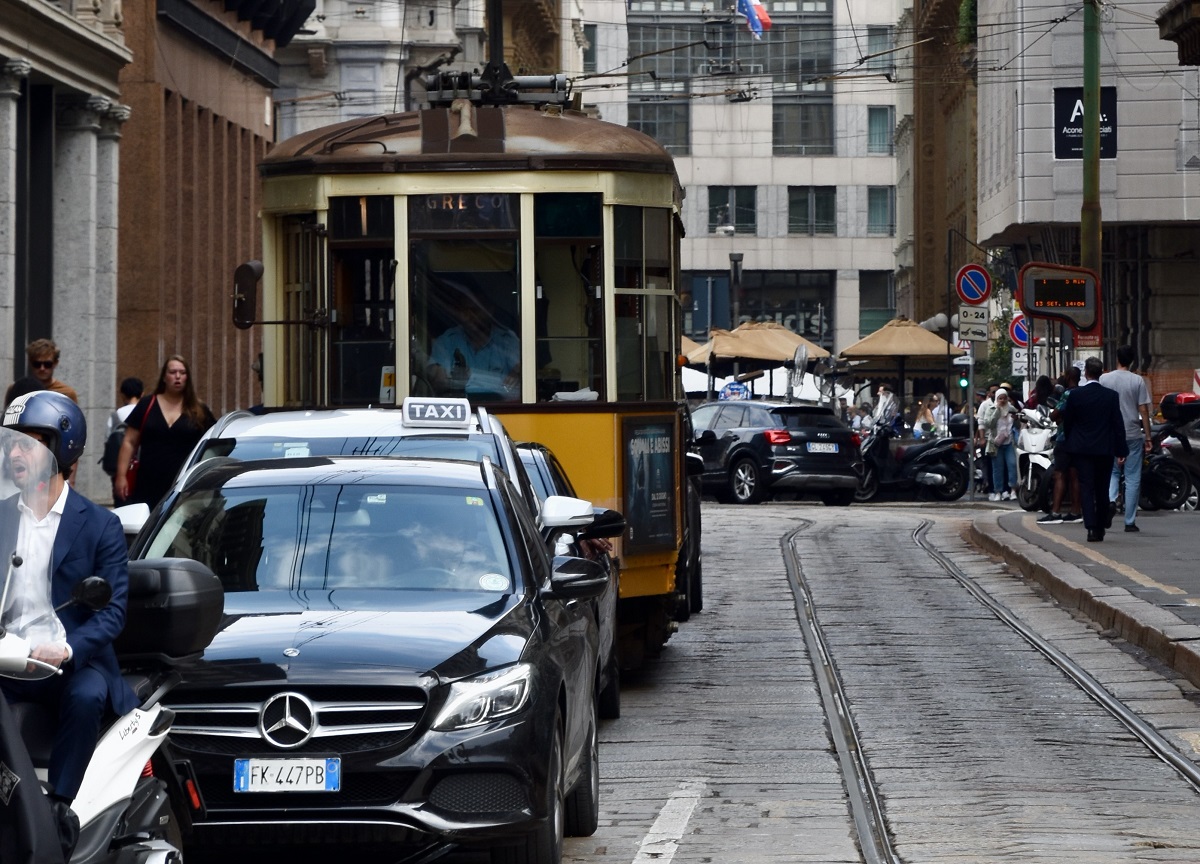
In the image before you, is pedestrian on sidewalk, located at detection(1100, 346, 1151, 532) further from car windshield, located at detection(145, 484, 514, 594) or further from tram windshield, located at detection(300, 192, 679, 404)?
car windshield, located at detection(145, 484, 514, 594)

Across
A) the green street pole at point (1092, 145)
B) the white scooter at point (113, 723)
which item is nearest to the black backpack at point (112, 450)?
the white scooter at point (113, 723)

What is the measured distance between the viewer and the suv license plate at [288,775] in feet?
20.6

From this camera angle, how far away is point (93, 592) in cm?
474

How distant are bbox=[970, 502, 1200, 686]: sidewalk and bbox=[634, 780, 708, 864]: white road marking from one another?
4130 millimetres

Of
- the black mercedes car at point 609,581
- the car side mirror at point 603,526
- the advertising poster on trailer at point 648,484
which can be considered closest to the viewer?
the car side mirror at point 603,526

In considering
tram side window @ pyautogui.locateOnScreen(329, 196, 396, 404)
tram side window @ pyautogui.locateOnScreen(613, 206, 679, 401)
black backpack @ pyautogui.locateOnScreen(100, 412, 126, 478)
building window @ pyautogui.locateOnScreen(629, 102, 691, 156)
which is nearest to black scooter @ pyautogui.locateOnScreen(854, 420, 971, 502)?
black backpack @ pyautogui.locateOnScreen(100, 412, 126, 478)

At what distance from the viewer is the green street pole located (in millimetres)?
25672

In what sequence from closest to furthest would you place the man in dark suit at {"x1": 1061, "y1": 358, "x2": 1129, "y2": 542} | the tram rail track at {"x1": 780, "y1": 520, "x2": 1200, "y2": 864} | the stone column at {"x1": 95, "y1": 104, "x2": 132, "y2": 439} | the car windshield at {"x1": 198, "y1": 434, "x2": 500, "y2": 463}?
the tram rail track at {"x1": 780, "y1": 520, "x2": 1200, "y2": 864}, the car windshield at {"x1": 198, "y1": 434, "x2": 500, "y2": 463}, the man in dark suit at {"x1": 1061, "y1": 358, "x2": 1129, "y2": 542}, the stone column at {"x1": 95, "y1": 104, "x2": 132, "y2": 439}

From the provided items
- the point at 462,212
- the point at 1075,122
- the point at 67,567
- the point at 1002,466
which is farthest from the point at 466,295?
the point at 1075,122

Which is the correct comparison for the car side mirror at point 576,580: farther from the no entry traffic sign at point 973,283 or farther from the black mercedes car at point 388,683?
the no entry traffic sign at point 973,283

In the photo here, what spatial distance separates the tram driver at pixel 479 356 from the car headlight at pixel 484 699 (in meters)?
6.16

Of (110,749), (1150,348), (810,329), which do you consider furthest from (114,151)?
(810,329)

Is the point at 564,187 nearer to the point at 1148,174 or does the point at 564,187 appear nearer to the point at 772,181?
the point at 1148,174

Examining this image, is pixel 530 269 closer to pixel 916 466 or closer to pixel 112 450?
pixel 112 450
